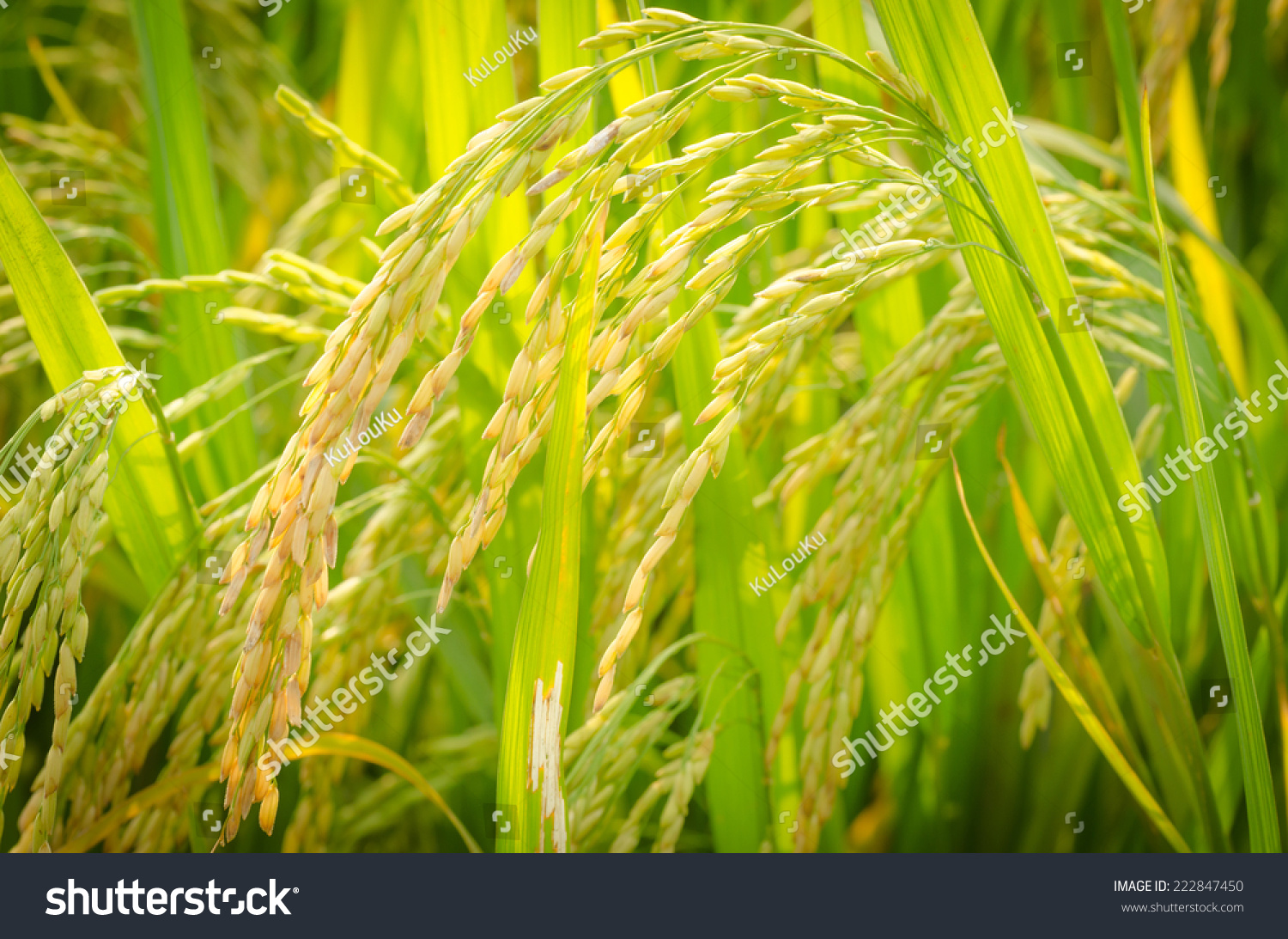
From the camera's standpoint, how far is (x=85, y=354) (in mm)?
695

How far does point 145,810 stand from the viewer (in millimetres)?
688

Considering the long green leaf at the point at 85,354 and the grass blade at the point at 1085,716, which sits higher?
the long green leaf at the point at 85,354

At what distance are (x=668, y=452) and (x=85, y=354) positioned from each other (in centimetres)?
53

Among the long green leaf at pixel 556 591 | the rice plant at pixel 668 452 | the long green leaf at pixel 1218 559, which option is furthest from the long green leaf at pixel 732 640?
the long green leaf at pixel 1218 559

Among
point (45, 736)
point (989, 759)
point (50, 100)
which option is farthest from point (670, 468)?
point (50, 100)

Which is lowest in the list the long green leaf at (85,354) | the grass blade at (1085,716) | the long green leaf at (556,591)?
the grass blade at (1085,716)

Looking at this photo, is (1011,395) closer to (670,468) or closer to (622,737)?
(670,468)

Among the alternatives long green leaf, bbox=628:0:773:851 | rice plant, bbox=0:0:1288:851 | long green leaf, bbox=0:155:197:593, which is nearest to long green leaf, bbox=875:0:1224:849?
rice plant, bbox=0:0:1288:851

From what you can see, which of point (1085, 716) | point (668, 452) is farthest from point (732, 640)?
point (1085, 716)

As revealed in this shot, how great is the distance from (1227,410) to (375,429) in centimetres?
87

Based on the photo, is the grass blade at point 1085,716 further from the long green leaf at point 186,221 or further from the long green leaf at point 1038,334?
the long green leaf at point 186,221

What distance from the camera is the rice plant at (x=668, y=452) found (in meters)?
0.47

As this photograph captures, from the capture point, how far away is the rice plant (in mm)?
469

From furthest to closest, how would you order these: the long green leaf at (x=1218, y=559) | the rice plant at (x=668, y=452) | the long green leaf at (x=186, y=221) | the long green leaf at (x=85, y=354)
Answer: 1. the long green leaf at (x=186, y=221)
2. the long green leaf at (x=85, y=354)
3. the long green leaf at (x=1218, y=559)
4. the rice plant at (x=668, y=452)
